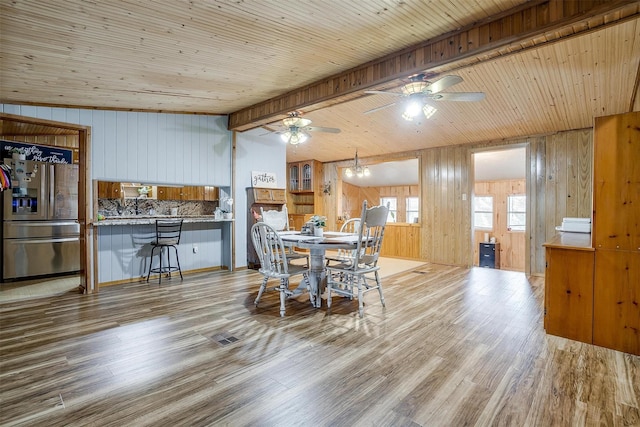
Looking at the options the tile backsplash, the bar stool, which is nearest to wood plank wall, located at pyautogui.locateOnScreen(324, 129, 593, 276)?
the tile backsplash

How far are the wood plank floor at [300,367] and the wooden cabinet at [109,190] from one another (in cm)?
199

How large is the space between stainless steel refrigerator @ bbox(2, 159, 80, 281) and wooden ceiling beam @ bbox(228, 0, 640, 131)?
4.33 meters

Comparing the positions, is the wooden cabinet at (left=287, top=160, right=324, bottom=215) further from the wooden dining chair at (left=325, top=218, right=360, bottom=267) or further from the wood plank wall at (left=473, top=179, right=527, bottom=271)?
the wood plank wall at (left=473, top=179, right=527, bottom=271)

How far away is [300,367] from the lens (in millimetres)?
2221

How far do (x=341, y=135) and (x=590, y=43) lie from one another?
13.4 feet

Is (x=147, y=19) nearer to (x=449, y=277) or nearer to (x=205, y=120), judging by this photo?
(x=205, y=120)

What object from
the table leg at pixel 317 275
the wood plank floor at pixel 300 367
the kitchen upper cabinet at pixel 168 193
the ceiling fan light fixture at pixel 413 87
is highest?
the ceiling fan light fixture at pixel 413 87

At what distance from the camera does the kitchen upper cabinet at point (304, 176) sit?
868 centimetres

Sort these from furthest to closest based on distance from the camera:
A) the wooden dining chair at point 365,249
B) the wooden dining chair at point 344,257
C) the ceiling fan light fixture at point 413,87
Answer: the wooden dining chair at point 344,257
the ceiling fan light fixture at point 413,87
the wooden dining chair at point 365,249

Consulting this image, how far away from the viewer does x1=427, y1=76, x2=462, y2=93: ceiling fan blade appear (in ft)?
→ 9.09

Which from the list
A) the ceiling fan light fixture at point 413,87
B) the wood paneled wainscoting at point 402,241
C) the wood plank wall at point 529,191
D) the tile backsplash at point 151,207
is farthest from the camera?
the wood paneled wainscoting at point 402,241

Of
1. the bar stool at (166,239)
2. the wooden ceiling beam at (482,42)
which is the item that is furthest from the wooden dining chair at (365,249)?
the bar stool at (166,239)

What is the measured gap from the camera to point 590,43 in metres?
2.96

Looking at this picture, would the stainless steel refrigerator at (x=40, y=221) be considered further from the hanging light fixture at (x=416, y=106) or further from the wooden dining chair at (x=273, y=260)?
the hanging light fixture at (x=416, y=106)
